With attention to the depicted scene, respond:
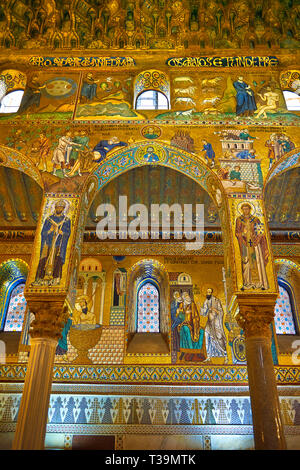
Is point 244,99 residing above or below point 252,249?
above

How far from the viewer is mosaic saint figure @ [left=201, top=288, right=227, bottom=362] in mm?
10891

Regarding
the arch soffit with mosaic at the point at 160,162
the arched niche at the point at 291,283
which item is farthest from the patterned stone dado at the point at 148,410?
the arch soffit with mosaic at the point at 160,162

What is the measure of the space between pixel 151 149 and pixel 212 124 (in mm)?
1525

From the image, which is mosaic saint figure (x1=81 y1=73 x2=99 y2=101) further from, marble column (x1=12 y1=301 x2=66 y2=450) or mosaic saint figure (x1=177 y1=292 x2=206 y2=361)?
→ mosaic saint figure (x1=177 y1=292 x2=206 y2=361)

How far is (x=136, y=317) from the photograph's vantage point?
1170 centimetres

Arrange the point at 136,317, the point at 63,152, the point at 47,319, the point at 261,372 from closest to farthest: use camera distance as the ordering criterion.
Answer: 1. the point at 261,372
2. the point at 47,319
3. the point at 63,152
4. the point at 136,317

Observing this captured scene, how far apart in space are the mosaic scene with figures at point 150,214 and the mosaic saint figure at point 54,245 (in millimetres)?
28

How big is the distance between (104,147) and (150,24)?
394 cm

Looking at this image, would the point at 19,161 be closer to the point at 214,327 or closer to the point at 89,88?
the point at 89,88

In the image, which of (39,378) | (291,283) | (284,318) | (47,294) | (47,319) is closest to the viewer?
(39,378)

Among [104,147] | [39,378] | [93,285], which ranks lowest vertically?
[39,378]

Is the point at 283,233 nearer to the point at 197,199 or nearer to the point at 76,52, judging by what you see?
the point at 197,199

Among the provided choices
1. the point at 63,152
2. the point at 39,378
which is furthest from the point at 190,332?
the point at 63,152

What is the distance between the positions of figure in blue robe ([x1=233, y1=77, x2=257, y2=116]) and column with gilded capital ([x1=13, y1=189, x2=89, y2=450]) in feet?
13.9
